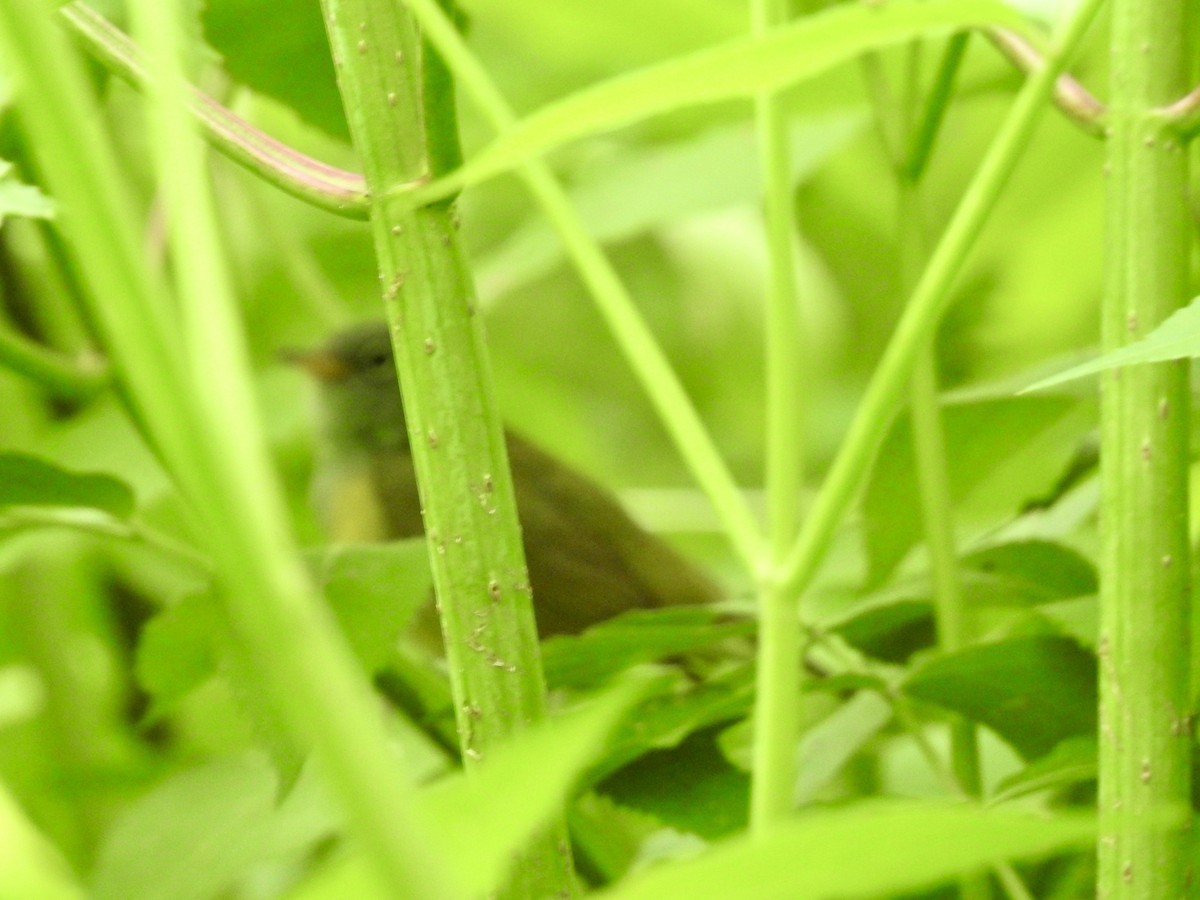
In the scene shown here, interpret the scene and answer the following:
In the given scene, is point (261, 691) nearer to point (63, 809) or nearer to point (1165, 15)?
point (1165, 15)

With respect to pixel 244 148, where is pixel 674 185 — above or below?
above

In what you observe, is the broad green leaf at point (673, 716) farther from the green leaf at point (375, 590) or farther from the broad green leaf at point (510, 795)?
the broad green leaf at point (510, 795)

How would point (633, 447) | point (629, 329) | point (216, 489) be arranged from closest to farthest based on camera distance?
point (216, 489) < point (629, 329) < point (633, 447)

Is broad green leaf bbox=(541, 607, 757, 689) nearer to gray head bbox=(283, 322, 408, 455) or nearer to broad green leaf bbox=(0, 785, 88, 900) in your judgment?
broad green leaf bbox=(0, 785, 88, 900)

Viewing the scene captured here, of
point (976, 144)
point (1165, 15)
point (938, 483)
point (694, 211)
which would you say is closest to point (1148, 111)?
point (1165, 15)

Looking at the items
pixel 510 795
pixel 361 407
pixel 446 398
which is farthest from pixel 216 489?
pixel 361 407

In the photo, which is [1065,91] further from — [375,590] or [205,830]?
[205,830]
